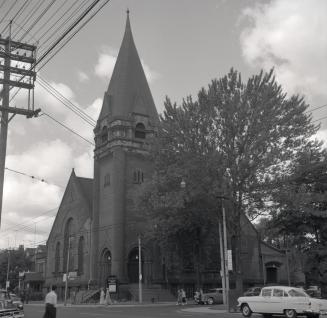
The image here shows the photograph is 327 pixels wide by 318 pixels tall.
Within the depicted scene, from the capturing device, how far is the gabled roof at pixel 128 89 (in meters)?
59.4

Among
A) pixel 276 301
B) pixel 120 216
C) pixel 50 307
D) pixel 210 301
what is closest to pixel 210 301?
pixel 210 301

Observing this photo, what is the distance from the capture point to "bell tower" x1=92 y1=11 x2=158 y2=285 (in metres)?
54.5

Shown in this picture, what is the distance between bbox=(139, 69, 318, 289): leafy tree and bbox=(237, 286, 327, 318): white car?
11.3m

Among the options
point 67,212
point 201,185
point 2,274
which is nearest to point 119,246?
point 67,212

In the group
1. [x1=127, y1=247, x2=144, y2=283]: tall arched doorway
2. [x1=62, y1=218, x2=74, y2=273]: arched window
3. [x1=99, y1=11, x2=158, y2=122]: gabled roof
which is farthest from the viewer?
[x1=62, y1=218, x2=74, y2=273]: arched window

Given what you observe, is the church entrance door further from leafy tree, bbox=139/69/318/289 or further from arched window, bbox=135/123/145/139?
leafy tree, bbox=139/69/318/289

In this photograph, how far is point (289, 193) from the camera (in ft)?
111

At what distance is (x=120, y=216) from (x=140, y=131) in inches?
442

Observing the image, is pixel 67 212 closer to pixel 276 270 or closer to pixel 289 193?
pixel 276 270

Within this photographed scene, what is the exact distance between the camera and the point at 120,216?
54719 millimetres

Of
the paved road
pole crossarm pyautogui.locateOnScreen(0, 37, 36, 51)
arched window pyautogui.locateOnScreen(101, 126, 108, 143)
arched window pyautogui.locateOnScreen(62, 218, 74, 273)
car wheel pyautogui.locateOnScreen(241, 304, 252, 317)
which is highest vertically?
arched window pyautogui.locateOnScreen(101, 126, 108, 143)

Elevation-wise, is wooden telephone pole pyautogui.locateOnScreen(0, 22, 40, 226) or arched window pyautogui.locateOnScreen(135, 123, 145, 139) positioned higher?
arched window pyautogui.locateOnScreen(135, 123, 145, 139)

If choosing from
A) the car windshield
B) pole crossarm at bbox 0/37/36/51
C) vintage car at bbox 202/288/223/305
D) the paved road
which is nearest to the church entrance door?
vintage car at bbox 202/288/223/305

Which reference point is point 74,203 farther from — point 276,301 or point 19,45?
point 19,45
